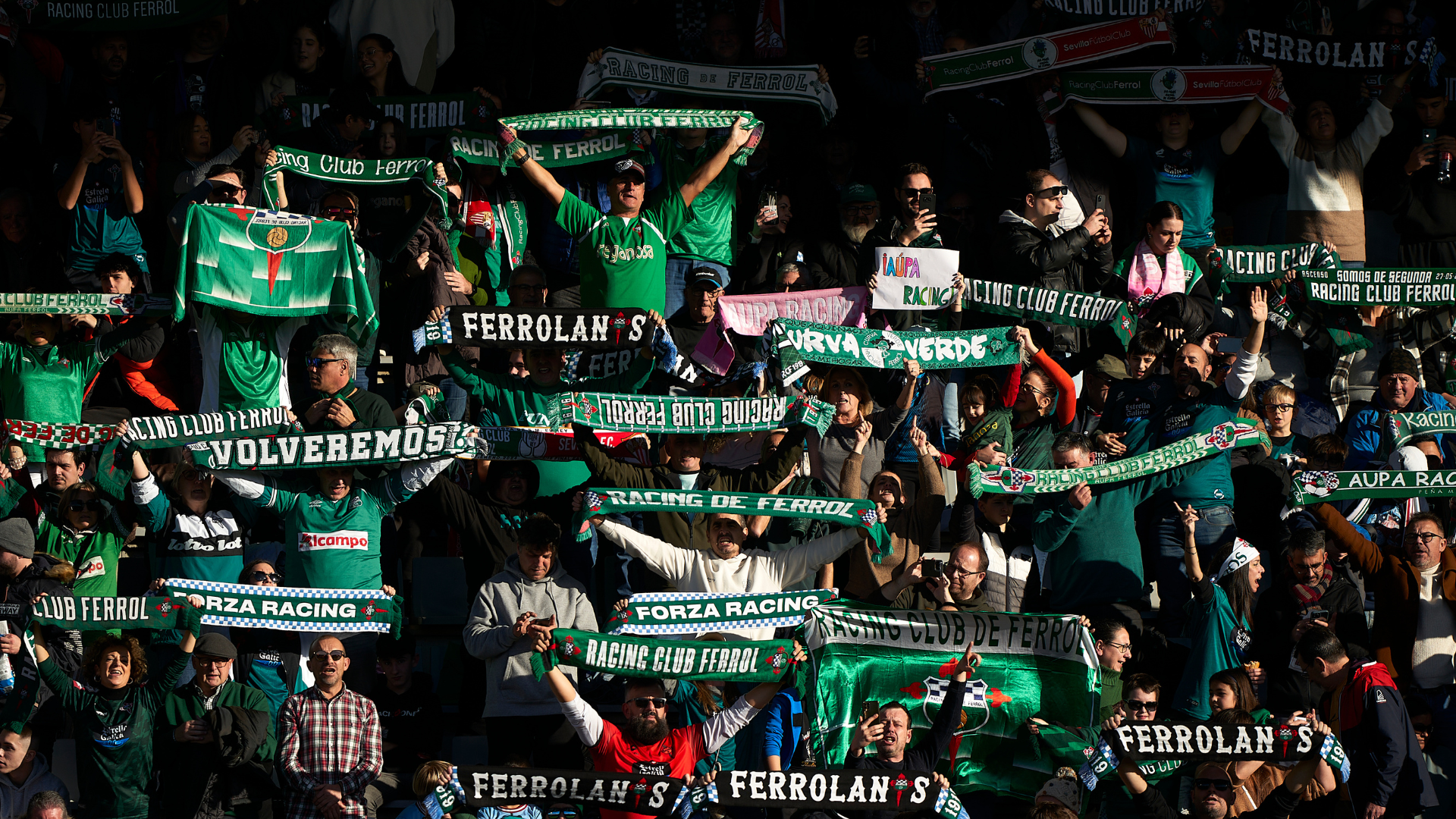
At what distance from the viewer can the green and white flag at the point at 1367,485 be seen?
11875 mm

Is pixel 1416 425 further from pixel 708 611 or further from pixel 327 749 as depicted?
pixel 327 749

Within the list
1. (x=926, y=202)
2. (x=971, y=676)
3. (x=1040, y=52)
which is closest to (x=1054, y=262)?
(x=926, y=202)

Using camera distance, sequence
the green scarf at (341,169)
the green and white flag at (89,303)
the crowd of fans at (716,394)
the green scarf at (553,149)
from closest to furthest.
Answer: the crowd of fans at (716,394) → the green and white flag at (89,303) → the green scarf at (341,169) → the green scarf at (553,149)

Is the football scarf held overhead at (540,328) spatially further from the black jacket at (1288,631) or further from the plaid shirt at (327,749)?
the black jacket at (1288,631)

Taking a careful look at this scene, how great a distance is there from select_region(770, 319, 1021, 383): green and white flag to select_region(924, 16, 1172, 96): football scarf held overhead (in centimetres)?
275

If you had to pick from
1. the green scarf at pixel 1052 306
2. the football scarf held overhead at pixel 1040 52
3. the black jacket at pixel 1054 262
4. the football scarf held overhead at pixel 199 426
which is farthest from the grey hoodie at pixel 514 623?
the football scarf held overhead at pixel 1040 52

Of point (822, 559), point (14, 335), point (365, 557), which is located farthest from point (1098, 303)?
point (14, 335)

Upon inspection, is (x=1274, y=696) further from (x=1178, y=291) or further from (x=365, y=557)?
(x=365, y=557)

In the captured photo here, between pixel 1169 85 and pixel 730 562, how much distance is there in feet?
19.1

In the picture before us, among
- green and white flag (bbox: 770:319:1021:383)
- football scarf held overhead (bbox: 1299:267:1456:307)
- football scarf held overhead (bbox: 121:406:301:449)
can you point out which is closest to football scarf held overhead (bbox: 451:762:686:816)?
football scarf held overhead (bbox: 121:406:301:449)

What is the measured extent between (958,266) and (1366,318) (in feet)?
9.74

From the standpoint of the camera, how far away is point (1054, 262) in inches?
541

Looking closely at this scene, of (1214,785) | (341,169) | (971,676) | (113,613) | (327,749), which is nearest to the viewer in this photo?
(1214,785)

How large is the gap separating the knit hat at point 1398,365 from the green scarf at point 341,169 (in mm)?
6459
